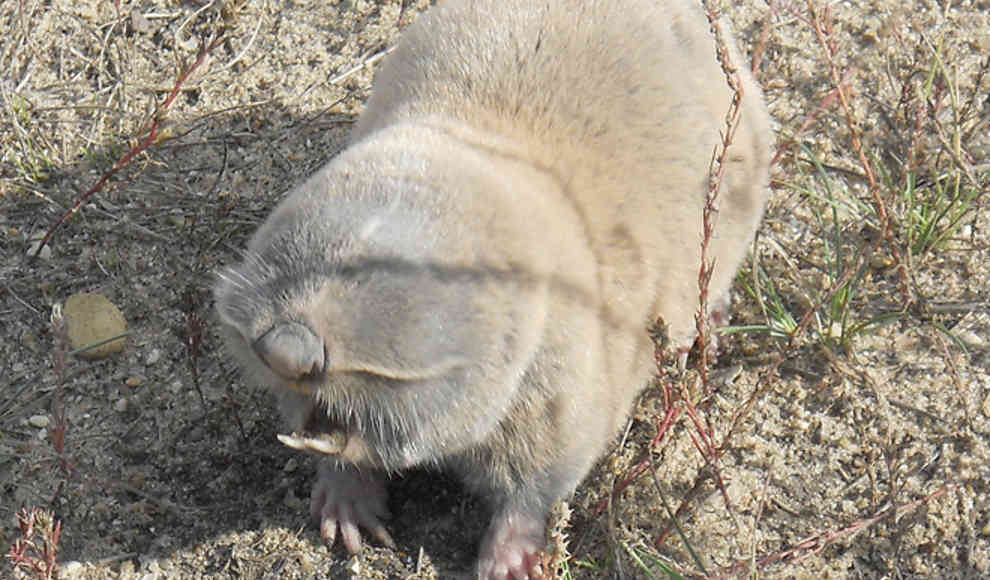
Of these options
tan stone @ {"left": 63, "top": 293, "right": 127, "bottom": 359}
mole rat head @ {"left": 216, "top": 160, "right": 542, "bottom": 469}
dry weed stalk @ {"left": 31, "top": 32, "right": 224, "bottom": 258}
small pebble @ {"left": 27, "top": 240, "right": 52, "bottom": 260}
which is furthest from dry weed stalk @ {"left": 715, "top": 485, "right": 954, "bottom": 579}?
small pebble @ {"left": 27, "top": 240, "right": 52, "bottom": 260}

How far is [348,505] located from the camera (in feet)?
10.8

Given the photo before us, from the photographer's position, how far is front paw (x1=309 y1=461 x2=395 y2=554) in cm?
330

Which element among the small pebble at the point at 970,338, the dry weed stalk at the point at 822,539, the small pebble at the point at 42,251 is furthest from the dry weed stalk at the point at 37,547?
the small pebble at the point at 970,338

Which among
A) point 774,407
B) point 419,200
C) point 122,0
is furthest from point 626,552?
point 122,0

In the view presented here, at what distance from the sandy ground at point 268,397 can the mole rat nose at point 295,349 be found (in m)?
0.83

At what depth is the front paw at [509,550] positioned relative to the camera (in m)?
3.24

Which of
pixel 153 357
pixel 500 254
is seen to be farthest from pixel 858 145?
pixel 153 357

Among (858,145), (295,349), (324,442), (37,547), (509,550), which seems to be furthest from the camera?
(858,145)

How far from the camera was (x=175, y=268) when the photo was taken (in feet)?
13.0

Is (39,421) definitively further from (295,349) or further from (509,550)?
(295,349)

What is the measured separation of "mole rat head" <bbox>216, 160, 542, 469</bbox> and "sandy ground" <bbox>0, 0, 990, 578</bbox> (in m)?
0.48

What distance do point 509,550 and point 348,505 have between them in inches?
18.5

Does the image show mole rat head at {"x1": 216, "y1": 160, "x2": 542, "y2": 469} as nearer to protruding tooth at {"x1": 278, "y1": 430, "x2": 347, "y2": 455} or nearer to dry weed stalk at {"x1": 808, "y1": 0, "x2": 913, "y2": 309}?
protruding tooth at {"x1": 278, "y1": 430, "x2": 347, "y2": 455}

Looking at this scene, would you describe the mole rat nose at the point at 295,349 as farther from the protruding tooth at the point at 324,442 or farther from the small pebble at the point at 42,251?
the small pebble at the point at 42,251
